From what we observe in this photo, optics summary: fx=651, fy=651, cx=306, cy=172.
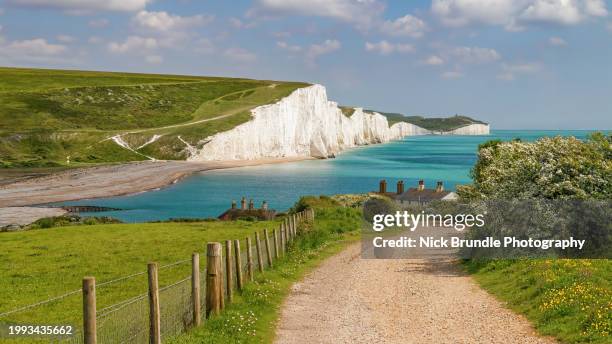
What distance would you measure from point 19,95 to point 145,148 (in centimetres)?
5426

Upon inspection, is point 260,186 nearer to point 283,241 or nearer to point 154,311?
point 283,241

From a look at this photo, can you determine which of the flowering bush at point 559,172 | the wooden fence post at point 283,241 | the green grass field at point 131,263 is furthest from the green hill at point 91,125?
the flowering bush at point 559,172

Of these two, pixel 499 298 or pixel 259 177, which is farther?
pixel 259 177

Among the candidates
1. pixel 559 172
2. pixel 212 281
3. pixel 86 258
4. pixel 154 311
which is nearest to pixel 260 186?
pixel 86 258

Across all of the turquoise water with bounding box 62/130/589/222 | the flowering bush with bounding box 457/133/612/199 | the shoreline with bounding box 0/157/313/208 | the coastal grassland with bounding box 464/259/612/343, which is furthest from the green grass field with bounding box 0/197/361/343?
the shoreline with bounding box 0/157/313/208

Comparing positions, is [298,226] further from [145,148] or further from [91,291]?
[145,148]

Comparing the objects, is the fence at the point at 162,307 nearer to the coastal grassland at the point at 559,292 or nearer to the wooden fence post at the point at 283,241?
the coastal grassland at the point at 559,292

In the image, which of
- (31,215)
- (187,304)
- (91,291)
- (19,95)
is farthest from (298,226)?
(19,95)

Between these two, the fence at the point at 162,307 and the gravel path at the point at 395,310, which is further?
the gravel path at the point at 395,310

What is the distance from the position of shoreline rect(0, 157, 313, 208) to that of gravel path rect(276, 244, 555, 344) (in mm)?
74969

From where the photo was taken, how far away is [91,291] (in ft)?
38.3

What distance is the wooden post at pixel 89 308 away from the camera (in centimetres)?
1167

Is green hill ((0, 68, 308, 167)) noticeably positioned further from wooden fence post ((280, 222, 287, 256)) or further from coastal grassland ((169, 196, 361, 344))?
wooden fence post ((280, 222, 287, 256))

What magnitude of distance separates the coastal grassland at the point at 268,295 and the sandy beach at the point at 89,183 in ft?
145
